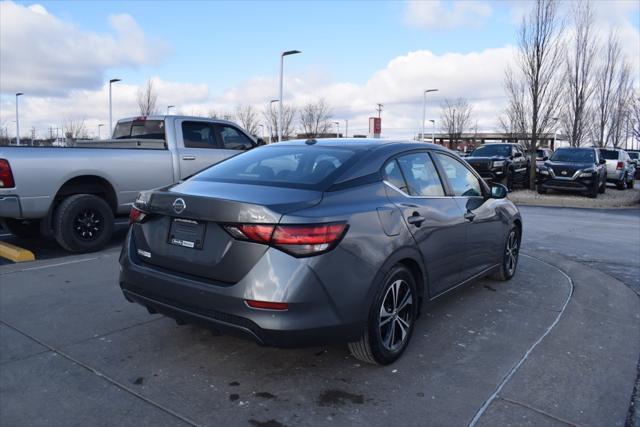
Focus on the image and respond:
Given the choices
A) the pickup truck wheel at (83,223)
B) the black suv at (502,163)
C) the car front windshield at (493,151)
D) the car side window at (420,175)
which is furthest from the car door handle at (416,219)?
the car front windshield at (493,151)

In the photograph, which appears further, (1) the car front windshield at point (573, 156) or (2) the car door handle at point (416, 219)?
(1) the car front windshield at point (573, 156)

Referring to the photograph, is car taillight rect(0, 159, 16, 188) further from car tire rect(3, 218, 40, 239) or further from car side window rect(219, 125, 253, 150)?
car side window rect(219, 125, 253, 150)

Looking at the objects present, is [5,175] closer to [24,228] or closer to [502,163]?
[24,228]

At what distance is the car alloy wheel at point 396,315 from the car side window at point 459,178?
4.37 feet

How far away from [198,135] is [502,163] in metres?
13.4

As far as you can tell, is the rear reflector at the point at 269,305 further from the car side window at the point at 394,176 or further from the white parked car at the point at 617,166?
the white parked car at the point at 617,166

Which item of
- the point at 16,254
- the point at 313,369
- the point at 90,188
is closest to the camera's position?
the point at 313,369

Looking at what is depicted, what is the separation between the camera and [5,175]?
6250 millimetres

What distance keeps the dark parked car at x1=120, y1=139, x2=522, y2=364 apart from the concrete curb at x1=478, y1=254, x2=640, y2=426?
0.87m

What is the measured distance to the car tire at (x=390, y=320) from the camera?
135 inches

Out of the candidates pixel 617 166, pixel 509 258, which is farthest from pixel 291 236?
pixel 617 166

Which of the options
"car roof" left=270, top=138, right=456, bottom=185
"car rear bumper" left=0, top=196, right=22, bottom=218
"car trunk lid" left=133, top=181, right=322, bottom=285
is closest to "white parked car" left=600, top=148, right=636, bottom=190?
"car roof" left=270, top=138, right=456, bottom=185

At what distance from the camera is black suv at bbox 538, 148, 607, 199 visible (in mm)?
17297

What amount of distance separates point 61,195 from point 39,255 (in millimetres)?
898
